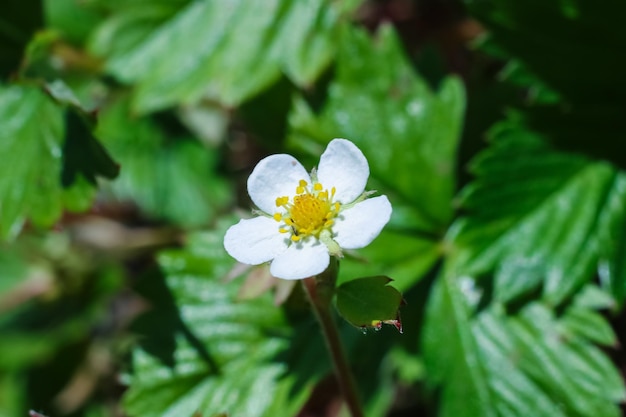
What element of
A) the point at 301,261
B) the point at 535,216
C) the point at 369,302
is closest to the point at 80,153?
the point at 301,261

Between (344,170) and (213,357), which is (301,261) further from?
(213,357)

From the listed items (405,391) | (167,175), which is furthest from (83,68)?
(405,391)

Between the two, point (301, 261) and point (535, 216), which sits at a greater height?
point (301, 261)

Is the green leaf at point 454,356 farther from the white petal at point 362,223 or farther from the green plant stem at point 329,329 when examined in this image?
the white petal at point 362,223

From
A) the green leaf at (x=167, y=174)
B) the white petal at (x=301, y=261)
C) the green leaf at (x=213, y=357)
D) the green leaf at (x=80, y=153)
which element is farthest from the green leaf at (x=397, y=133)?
the green leaf at (x=167, y=174)

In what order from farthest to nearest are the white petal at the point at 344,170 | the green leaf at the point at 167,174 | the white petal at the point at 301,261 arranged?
the green leaf at the point at 167,174
the white petal at the point at 344,170
the white petal at the point at 301,261

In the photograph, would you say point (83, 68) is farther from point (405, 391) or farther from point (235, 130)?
point (405, 391)
